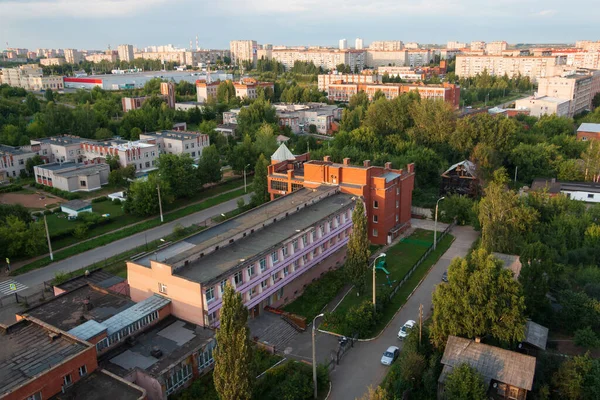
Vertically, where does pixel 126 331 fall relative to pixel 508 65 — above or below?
below

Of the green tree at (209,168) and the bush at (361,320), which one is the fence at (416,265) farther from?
the green tree at (209,168)

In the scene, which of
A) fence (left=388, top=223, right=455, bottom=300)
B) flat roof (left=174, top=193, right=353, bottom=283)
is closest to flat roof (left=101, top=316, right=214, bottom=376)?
flat roof (left=174, top=193, right=353, bottom=283)

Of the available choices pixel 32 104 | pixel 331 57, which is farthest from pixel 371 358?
pixel 331 57

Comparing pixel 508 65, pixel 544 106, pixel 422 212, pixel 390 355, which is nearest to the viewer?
pixel 390 355

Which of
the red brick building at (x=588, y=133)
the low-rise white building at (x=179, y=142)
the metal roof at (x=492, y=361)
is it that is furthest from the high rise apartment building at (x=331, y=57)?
the metal roof at (x=492, y=361)

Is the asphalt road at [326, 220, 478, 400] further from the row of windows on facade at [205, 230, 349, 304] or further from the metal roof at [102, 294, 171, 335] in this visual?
the metal roof at [102, 294, 171, 335]

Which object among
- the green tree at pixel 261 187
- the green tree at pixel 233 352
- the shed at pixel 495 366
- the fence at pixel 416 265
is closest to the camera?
the green tree at pixel 233 352

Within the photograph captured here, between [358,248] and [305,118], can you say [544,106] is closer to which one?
[305,118]
